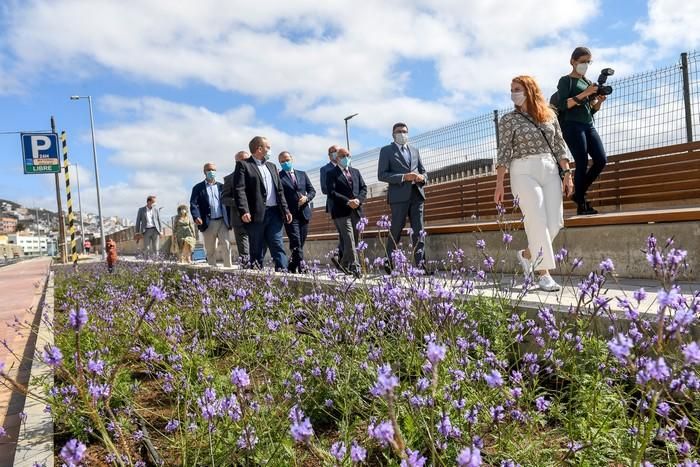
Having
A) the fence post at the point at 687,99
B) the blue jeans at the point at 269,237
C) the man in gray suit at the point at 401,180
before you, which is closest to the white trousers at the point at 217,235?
the blue jeans at the point at 269,237

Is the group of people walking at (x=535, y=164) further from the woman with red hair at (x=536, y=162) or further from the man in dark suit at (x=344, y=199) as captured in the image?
the man in dark suit at (x=344, y=199)

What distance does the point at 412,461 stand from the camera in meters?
1.17

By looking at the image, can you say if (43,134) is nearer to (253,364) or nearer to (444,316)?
(253,364)

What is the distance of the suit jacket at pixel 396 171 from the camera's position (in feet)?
20.0

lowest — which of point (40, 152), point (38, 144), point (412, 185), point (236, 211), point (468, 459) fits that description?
point (468, 459)

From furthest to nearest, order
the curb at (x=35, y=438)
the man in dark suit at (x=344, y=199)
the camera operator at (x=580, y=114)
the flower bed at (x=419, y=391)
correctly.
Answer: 1. the man in dark suit at (x=344, y=199)
2. the camera operator at (x=580, y=114)
3. the curb at (x=35, y=438)
4. the flower bed at (x=419, y=391)

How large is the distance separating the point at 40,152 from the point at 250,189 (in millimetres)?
15249

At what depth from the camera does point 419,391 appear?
1.85 metres

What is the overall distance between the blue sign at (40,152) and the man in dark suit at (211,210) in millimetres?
12314

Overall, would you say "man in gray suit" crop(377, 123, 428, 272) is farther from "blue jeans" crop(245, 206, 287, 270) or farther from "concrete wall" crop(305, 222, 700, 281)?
"blue jeans" crop(245, 206, 287, 270)

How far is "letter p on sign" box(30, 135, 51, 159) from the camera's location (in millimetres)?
18141

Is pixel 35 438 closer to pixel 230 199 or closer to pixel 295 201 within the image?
pixel 230 199

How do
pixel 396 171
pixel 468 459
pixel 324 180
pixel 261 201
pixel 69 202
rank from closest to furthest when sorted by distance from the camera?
1. pixel 468 459
2. pixel 396 171
3. pixel 261 201
4. pixel 324 180
5. pixel 69 202

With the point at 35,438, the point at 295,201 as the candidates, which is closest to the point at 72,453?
the point at 35,438
